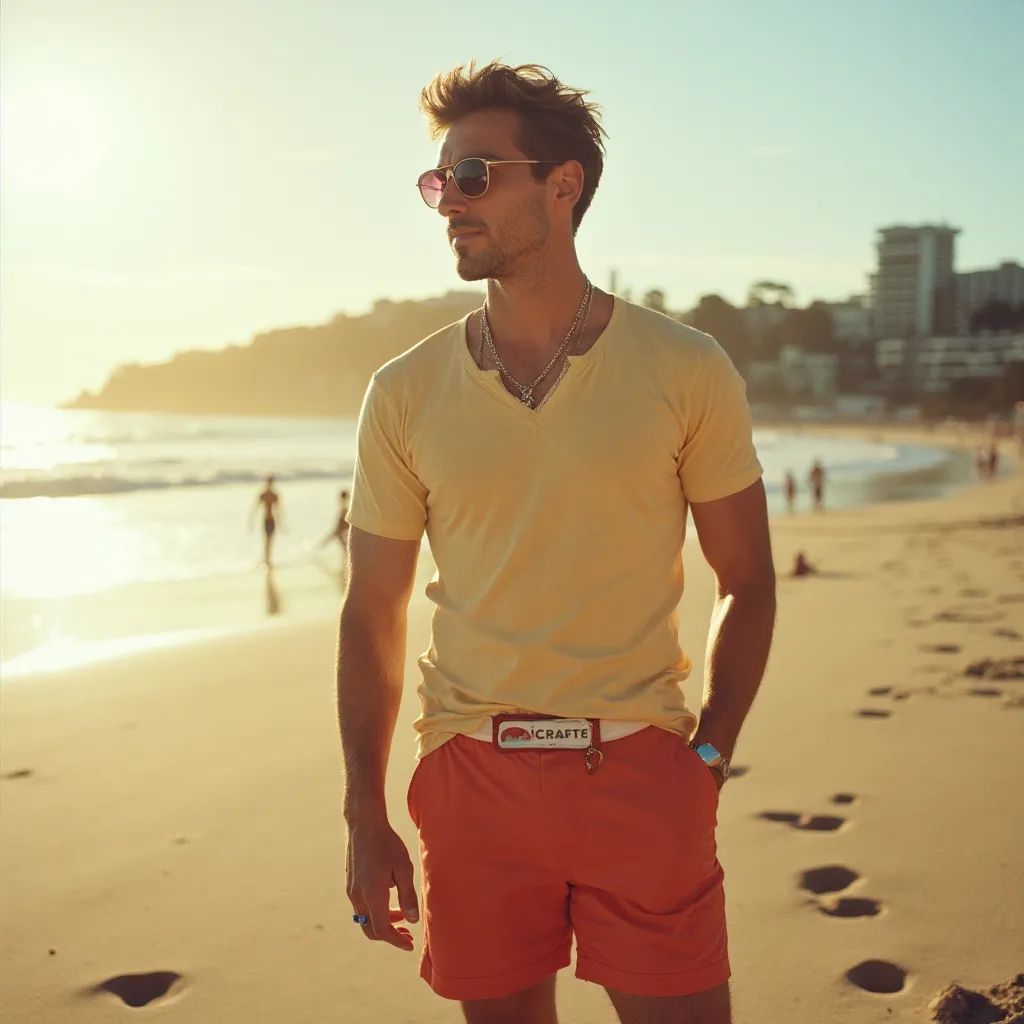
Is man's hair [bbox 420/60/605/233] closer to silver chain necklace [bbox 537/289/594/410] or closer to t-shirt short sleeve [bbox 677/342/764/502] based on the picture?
silver chain necklace [bbox 537/289/594/410]

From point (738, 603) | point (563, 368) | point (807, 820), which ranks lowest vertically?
point (807, 820)

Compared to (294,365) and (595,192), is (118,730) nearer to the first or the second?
(595,192)

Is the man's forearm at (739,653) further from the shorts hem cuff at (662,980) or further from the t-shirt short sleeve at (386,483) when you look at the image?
the t-shirt short sleeve at (386,483)

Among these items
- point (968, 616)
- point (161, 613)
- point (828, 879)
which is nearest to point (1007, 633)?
point (968, 616)

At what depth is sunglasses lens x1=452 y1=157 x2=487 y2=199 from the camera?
80.7 inches

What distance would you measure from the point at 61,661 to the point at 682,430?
8.78 meters

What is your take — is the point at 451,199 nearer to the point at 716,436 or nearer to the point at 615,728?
the point at 716,436

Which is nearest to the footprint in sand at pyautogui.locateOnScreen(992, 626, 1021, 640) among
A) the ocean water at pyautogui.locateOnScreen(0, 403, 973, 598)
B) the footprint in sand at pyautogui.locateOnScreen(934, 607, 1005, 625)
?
the footprint in sand at pyautogui.locateOnScreen(934, 607, 1005, 625)

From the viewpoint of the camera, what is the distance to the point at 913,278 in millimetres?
173125

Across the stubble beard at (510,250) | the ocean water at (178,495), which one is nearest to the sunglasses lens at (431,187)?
A: the stubble beard at (510,250)

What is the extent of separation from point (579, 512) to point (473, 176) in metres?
0.69

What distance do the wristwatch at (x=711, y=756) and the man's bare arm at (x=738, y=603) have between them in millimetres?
52

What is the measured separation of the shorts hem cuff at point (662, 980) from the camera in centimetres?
186

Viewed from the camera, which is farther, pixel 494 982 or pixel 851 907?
pixel 851 907
